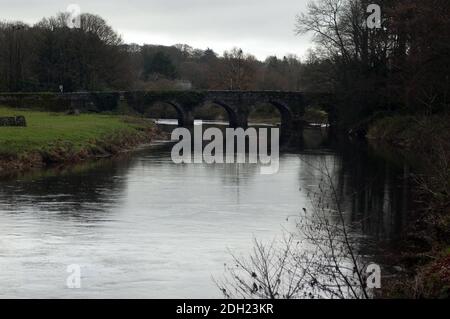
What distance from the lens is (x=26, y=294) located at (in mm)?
14719

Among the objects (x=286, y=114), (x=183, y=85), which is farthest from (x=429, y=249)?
(x=183, y=85)

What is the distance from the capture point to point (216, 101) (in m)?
90.1

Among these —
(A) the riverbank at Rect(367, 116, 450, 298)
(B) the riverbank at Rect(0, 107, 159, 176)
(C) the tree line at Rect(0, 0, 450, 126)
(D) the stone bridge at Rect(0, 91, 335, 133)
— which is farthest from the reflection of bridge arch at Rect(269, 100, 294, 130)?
(A) the riverbank at Rect(367, 116, 450, 298)

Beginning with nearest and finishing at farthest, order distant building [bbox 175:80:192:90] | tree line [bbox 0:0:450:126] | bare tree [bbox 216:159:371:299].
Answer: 1. bare tree [bbox 216:159:371:299]
2. tree line [bbox 0:0:450:126]
3. distant building [bbox 175:80:192:90]

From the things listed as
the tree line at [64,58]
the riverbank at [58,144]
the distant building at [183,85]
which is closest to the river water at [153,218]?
the riverbank at [58,144]

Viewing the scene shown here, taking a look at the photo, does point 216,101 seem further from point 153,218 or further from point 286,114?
point 153,218

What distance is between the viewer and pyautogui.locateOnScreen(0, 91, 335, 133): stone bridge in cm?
8156

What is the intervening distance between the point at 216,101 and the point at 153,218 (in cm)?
6691

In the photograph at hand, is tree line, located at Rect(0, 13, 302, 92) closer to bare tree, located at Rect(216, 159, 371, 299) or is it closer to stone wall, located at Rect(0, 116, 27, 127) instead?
stone wall, located at Rect(0, 116, 27, 127)

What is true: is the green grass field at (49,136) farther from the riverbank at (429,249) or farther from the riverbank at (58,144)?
the riverbank at (429,249)

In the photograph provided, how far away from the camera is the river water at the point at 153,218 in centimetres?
1612

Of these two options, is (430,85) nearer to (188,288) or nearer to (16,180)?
(16,180)

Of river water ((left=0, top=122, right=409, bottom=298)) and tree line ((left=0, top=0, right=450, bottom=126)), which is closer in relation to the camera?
river water ((left=0, top=122, right=409, bottom=298))

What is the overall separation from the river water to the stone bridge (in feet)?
135
